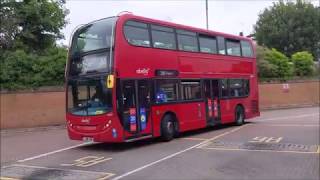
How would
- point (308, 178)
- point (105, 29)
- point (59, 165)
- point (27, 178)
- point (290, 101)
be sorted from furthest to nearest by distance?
1. point (290, 101)
2. point (105, 29)
3. point (59, 165)
4. point (27, 178)
5. point (308, 178)

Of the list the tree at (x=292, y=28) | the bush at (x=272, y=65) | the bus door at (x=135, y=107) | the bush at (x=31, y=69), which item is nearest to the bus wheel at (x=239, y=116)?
the bus door at (x=135, y=107)

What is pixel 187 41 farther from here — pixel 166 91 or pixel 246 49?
pixel 246 49

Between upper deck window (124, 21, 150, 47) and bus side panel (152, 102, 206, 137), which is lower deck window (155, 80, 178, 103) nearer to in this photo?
bus side panel (152, 102, 206, 137)

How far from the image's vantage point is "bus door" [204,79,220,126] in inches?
780

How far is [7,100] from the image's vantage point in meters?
22.7

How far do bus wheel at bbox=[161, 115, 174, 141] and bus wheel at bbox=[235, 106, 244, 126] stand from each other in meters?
5.74

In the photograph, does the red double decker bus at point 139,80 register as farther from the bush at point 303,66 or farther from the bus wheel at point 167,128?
the bush at point 303,66

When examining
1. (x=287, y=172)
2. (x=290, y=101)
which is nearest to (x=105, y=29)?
(x=287, y=172)

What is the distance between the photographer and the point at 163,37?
56.6 ft

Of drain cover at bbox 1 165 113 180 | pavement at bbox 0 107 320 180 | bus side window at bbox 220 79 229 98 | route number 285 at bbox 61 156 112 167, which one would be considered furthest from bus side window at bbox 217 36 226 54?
drain cover at bbox 1 165 113 180

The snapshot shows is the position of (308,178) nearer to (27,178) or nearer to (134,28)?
(27,178)

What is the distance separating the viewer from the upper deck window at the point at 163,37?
54.9ft

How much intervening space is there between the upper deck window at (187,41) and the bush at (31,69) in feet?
28.8

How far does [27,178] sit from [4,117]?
12.2 meters
